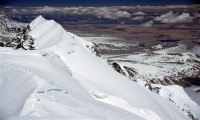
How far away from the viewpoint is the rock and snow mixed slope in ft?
52.4

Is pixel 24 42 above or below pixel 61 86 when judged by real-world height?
above

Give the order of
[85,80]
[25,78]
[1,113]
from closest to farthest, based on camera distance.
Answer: [1,113]
[25,78]
[85,80]

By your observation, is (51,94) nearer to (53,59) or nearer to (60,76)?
(60,76)

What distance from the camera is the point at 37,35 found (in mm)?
35781

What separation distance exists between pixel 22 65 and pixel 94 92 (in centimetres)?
513

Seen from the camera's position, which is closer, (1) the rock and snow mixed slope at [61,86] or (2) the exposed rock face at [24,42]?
(1) the rock and snow mixed slope at [61,86]

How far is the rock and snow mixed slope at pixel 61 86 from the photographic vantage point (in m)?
16.0

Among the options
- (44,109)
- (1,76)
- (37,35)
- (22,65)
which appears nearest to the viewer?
(44,109)

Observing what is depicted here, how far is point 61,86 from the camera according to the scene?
819 inches

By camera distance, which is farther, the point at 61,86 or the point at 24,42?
the point at 24,42

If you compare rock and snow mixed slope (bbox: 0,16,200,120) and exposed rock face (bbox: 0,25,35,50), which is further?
exposed rock face (bbox: 0,25,35,50)

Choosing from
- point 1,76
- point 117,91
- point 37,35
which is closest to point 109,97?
point 117,91

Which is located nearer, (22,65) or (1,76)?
(1,76)

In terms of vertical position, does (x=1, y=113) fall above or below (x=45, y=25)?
below
